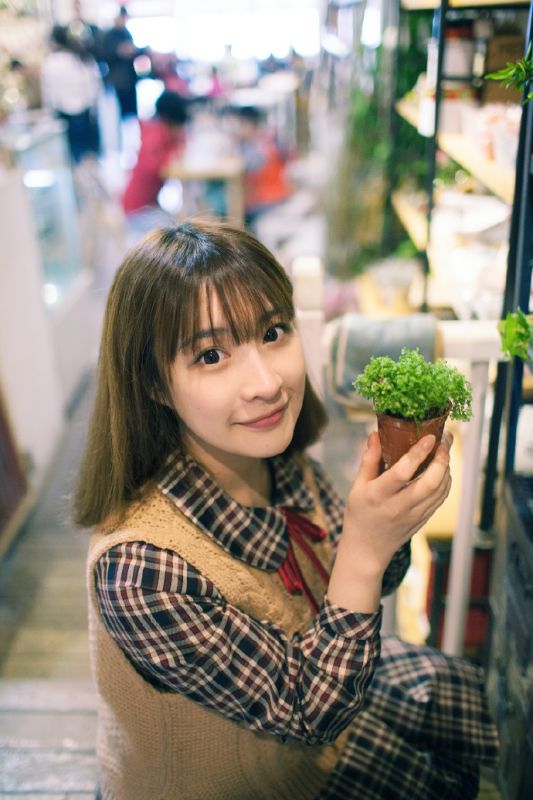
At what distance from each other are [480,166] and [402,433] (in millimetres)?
1182

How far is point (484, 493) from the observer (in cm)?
173

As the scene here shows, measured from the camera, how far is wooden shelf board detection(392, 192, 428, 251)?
9.25 ft

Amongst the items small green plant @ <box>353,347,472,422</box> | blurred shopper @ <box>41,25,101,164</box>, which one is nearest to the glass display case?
blurred shopper @ <box>41,25,101,164</box>

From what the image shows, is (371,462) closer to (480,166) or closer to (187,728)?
(187,728)

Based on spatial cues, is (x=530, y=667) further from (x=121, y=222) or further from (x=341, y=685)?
(x=121, y=222)

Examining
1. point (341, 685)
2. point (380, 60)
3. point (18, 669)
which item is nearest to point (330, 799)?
point (341, 685)

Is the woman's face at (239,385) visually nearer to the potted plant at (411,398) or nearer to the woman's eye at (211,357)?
the woman's eye at (211,357)

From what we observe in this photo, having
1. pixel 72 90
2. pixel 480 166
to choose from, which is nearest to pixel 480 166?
pixel 480 166

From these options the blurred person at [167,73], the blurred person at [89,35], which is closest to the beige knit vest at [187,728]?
the blurred person at [167,73]

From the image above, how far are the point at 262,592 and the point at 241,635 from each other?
11cm

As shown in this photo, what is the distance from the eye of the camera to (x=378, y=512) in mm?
932

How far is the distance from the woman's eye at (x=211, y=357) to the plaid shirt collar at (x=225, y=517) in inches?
7.6

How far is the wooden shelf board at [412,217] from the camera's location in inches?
111

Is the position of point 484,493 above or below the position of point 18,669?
above
